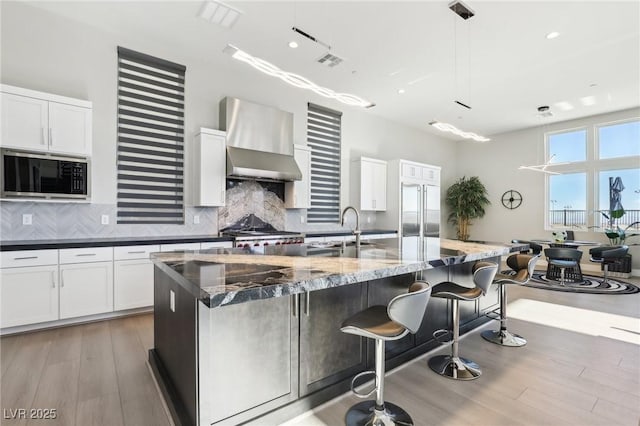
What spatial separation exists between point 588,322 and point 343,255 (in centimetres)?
342

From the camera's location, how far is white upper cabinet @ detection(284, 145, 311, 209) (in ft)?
17.9

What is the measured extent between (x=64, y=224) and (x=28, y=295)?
2.93 ft

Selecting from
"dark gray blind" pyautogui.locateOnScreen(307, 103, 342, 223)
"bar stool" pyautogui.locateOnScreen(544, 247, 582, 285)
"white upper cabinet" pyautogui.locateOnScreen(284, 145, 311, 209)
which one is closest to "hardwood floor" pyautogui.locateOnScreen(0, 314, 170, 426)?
"white upper cabinet" pyautogui.locateOnScreen(284, 145, 311, 209)

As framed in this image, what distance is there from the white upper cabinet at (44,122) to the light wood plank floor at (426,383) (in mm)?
1940

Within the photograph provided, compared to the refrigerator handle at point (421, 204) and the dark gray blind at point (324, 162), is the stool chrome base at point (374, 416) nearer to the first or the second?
the dark gray blind at point (324, 162)

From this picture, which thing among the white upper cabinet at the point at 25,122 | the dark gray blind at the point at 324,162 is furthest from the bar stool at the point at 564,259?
the white upper cabinet at the point at 25,122

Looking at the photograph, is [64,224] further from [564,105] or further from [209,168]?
[564,105]

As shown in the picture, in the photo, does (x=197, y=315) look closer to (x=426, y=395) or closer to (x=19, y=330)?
(x=426, y=395)

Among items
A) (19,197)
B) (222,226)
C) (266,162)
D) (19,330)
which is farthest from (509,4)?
(19,330)

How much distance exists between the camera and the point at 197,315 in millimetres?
1567

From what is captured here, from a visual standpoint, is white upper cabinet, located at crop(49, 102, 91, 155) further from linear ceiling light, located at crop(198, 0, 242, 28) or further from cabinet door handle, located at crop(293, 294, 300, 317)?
cabinet door handle, located at crop(293, 294, 300, 317)

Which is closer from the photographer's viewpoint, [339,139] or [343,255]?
[343,255]

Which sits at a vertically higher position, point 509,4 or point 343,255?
point 509,4

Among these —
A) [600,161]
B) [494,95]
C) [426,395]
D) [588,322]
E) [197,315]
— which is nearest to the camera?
[197,315]
